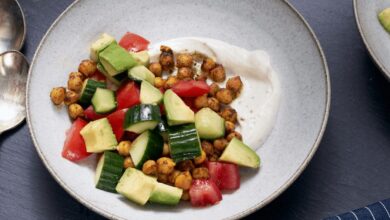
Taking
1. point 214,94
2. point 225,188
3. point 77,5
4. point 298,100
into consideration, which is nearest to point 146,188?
point 225,188

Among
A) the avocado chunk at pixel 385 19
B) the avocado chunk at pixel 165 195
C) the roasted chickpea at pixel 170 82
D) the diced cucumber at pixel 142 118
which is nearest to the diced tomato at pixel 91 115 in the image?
the diced cucumber at pixel 142 118

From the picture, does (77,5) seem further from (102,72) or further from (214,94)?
(214,94)

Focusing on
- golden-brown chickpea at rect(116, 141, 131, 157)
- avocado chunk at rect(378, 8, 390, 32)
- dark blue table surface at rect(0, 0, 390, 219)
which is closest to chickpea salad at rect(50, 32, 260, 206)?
golden-brown chickpea at rect(116, 141, 131, 157)

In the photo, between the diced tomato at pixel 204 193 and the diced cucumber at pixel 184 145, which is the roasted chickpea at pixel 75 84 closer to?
the diced cucumber at pixel 184 145

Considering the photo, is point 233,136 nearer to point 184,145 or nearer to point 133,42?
point 184,145

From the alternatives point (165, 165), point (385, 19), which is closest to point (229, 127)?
point (165, 165)
